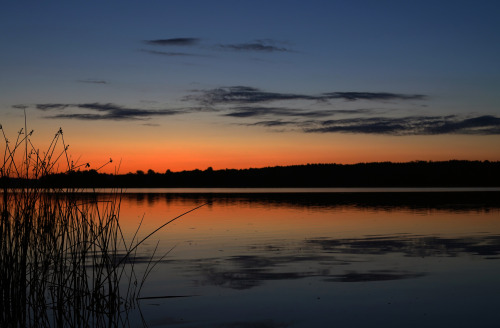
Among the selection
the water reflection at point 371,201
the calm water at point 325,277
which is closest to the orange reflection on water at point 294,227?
the calm water at point 325,277

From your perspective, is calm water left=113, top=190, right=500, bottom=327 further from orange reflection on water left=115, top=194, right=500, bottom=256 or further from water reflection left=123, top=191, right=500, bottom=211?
water reflection left=123, top=191, right=500, bottom=211

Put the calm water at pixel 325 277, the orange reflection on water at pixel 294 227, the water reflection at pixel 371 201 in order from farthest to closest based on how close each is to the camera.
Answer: the water reflection at pixel 371 201 < the orange reflection on water at pixel 294 227 < the calm water at pixel 325 277

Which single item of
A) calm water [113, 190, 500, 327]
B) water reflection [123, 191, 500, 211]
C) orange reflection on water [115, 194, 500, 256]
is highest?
water reflection [123, 191, 500, 211]

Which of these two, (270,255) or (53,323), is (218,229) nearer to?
(270,255)

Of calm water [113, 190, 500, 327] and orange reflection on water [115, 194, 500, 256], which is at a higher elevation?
orange reflection on water [115, 194, 500, 256]

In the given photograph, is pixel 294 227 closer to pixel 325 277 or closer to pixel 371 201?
pixel 325 277

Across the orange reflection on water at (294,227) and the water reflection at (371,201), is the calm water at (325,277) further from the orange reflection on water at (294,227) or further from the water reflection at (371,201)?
the water reflection at (371,201)

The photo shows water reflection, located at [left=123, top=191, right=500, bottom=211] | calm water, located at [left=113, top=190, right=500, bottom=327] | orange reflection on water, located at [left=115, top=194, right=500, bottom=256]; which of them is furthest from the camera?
water reflection, located at [left=123, top=191, right=500, bottom=211]

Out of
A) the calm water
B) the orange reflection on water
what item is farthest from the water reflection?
the calm water

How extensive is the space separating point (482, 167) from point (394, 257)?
4170 inches

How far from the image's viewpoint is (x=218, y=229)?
19.3 meters

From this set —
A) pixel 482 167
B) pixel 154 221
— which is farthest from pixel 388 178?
pixel 154 221

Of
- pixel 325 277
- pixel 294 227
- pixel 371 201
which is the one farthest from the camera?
pixel 371 201

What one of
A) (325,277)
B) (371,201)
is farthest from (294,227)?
(371,201)
